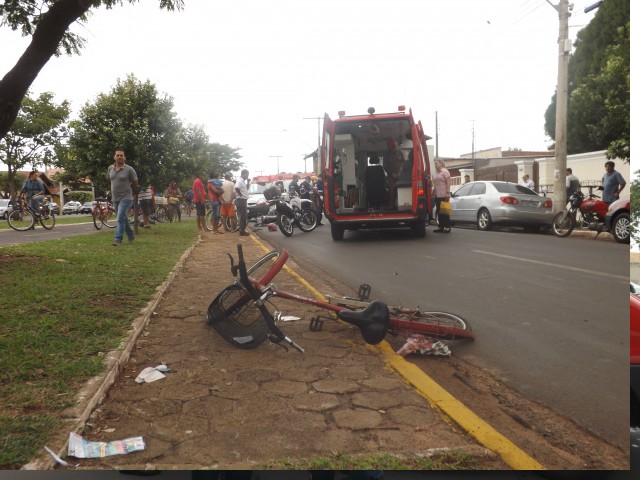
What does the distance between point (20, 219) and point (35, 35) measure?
0.52m

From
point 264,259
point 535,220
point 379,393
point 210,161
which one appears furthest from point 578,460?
point 210,161

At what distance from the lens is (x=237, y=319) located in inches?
71.1

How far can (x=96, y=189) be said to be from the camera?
4.92 feet

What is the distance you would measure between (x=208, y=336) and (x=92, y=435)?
0.54 meters

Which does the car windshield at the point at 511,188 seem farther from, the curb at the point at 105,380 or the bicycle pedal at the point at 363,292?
the curb at the point at 105,380

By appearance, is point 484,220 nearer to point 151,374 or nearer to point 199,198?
point 199,198

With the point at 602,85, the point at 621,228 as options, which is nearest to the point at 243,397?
the point at 621,228

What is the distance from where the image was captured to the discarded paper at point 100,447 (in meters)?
1.14

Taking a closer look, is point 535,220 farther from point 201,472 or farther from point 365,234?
point 201,472

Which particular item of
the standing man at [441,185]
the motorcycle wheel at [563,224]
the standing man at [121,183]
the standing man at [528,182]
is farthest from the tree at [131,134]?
the motorcycle wheel at [563,224]

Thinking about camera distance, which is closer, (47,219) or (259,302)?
(47,219)

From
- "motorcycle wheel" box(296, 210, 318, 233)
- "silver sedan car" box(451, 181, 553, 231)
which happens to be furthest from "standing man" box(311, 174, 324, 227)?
"silver sedan car" box(451, 181, 553, 231)

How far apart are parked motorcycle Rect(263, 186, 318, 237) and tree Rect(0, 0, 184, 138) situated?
0.67 metres

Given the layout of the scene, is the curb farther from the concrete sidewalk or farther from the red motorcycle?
the red motorcycle
